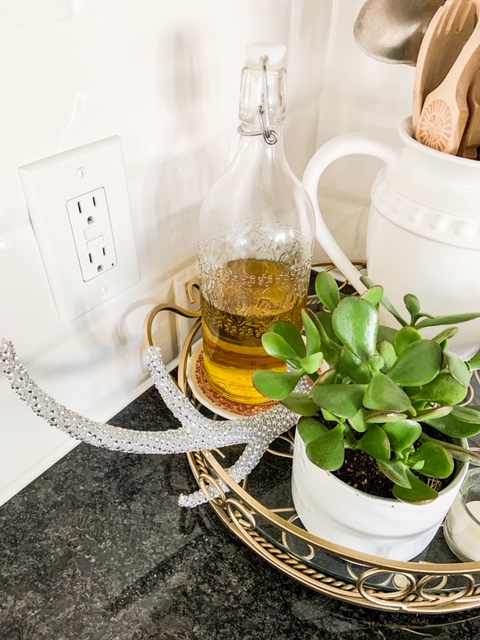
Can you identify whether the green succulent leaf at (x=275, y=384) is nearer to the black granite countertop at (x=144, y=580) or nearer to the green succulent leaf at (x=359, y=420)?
the green succulent leaf at (x=359, y=420)

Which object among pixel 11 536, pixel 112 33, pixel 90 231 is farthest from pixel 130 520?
pixel 112 33

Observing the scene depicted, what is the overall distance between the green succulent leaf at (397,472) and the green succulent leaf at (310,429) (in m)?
0.04

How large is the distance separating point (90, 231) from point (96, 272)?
0.03 m

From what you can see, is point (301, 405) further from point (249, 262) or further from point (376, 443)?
point (249, 262)

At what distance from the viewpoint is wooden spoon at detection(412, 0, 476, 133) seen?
0.38 metres

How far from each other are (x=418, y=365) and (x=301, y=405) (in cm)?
7

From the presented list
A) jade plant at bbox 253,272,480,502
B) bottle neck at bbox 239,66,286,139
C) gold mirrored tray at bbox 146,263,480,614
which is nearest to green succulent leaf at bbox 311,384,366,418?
jade plant at bbox 253,272,480,502

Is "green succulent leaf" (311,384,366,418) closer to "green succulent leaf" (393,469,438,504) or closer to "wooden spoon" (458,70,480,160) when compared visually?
"green succulent leaf" (393,469,438,504)

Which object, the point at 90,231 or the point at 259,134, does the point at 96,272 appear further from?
the point at 259,134

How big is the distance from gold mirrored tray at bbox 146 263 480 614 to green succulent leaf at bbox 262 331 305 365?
0.11 metres

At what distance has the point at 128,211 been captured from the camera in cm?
41

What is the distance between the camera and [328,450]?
0.29 meters

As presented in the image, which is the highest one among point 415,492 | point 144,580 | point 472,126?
point 472,126

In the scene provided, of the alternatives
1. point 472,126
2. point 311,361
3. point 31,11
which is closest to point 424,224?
point 472,126
